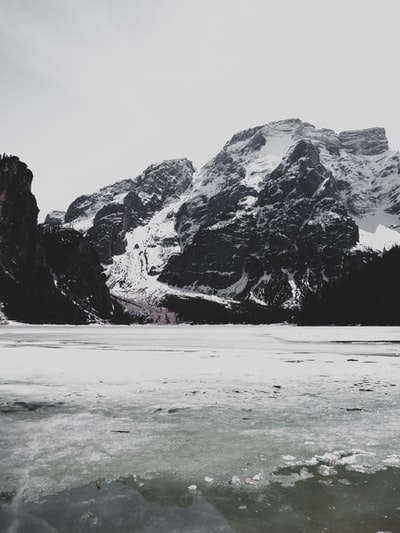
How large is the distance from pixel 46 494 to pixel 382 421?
6499mm

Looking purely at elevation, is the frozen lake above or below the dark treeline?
below

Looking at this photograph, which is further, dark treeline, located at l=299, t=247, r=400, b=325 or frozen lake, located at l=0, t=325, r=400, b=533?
dark treeline, located at l=299, t=247, r=400, b=325

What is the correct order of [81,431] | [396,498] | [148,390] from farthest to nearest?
1. [148,390]
2. [81,431]
3. [396,498]

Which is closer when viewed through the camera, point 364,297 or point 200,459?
point 200,459

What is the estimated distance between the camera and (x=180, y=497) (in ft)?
16.7

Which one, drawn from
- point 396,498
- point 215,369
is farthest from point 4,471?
point 215,369

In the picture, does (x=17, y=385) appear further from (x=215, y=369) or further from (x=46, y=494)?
(x=46, y=494)

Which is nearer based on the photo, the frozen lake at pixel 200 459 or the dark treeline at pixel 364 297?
the frozen lake at pixel 200 459

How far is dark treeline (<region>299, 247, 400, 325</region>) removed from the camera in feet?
423

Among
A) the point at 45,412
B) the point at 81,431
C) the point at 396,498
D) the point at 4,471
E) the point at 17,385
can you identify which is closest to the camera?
the point at 396,498

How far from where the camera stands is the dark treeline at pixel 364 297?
423 ft

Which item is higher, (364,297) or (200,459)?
(364,297)

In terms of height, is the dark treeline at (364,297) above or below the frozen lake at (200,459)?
above

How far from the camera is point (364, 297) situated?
140 metres
